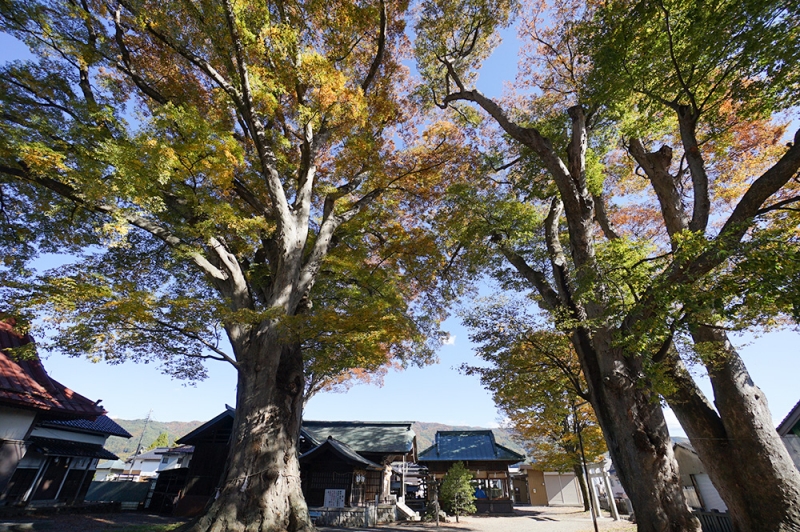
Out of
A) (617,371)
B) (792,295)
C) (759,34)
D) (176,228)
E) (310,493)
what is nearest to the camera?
(792,295)

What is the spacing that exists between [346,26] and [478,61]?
4649 millimetres

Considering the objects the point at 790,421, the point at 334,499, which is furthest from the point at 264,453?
the point at 790,421

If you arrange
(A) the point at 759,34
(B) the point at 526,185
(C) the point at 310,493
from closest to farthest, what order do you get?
(A) the point at 759,34 < (B) the point at 526,185 < (C) the point at 310,493

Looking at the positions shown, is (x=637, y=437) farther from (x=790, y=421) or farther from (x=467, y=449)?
(x=467, y=449)

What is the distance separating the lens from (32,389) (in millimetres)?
9266

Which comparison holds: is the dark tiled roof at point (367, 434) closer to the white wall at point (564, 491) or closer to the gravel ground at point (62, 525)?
the gravel ground at point (62, 525)

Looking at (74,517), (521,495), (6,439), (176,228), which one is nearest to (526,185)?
(176,228)

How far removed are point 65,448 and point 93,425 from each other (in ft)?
5.25

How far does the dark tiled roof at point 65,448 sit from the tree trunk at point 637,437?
629 inches

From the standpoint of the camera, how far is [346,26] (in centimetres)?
948

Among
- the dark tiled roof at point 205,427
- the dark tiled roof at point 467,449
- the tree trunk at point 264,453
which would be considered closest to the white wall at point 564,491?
the dark tiled roof at point 467,449

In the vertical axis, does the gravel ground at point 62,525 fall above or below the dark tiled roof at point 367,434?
below

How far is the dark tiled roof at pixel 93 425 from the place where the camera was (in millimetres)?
11903

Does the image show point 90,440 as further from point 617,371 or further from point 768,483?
point 768,483
